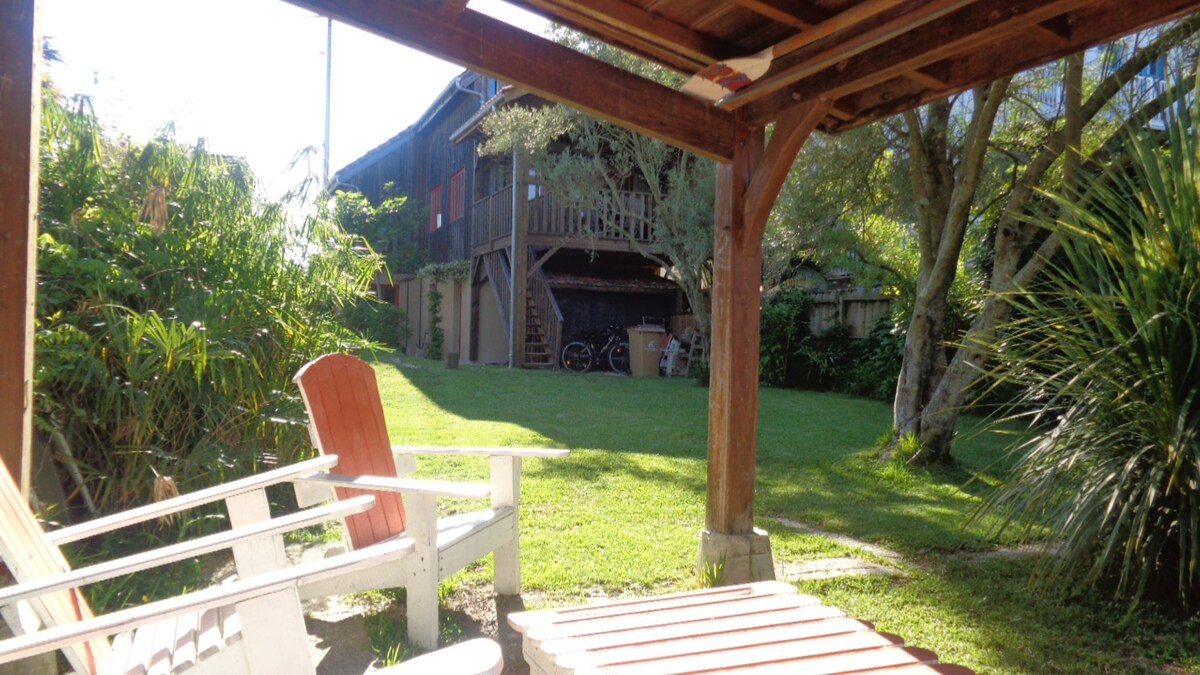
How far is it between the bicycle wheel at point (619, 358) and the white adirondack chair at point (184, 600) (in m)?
14.2

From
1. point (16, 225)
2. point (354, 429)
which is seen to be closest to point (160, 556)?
point (16, 225)

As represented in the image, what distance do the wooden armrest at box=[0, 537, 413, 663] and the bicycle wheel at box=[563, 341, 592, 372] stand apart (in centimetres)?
1479

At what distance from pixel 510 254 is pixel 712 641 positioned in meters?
15.0

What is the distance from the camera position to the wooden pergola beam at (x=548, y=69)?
2959 millimetres

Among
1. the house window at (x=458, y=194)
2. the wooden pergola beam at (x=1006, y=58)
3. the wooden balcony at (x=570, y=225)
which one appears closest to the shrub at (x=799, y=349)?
the wooden balcony at (x=570, y=225)

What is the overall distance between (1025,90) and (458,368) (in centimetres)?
1023

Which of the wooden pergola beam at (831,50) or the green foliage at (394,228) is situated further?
the green foliage at (394,228)

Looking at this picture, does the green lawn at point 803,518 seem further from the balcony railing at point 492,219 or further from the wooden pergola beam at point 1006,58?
the balcony railing at point 492,219

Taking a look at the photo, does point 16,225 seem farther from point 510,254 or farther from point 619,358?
point 619,358

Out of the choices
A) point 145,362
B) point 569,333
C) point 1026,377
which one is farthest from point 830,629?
point 569,333

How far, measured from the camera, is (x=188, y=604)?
1.47 meters

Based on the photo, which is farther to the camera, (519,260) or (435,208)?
(435,208)

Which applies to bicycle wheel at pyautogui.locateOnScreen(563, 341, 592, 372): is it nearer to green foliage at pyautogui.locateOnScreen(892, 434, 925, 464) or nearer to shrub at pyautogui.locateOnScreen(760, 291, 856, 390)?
shrub at pyautogui.locateOnScreen(760, 291, 856, 390)

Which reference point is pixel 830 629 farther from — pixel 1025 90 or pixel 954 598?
pixel 1025 90
